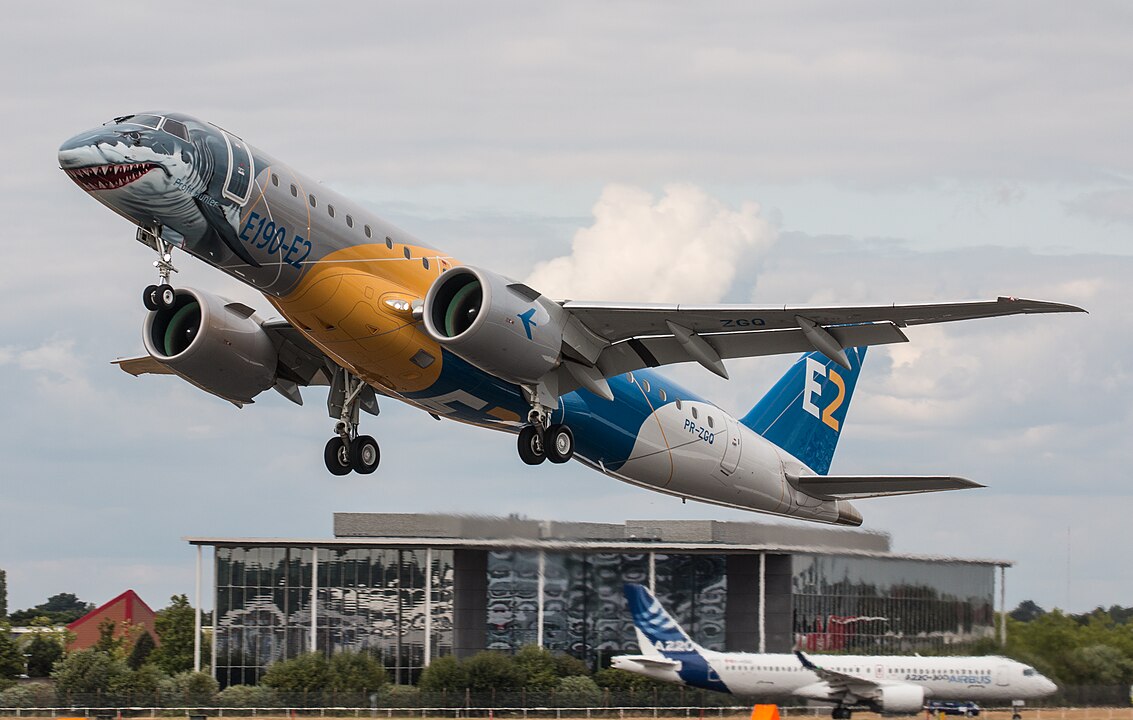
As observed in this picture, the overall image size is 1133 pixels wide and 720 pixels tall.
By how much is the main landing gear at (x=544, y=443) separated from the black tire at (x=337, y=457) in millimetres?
3989

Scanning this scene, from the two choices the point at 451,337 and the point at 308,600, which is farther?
the point at 308,600

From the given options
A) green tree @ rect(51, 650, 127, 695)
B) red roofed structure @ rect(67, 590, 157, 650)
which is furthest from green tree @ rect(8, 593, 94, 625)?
green tree @ rect(51, 650, 127, 695)

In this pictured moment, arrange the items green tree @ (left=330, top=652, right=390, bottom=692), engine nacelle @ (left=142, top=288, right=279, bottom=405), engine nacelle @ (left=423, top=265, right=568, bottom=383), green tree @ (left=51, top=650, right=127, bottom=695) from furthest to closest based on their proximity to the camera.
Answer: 1. green tree @ (left=51, top=650, right=127, bottom=695)
2. green tree @ (left=330, top=652, right=390, bottom=692)
3. engine nacelle @ (left=142, top=288, right=279, bottom=405)
4. engine nacelle @ (left=423, top=265, right=568, bottom=383)

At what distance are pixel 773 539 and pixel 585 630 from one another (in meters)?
7.39

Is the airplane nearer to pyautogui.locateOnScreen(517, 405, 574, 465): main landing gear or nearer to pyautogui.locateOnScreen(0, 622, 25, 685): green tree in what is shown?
→ pyautogui.locateOnScreen(517, 405, 574, 465): main landing gear

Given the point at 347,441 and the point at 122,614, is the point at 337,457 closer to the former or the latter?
the point at 347,441

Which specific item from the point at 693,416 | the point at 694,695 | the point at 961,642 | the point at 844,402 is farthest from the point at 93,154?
the point at 961,642

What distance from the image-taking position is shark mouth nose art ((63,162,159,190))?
23.6 m

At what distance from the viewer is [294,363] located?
31.1 m

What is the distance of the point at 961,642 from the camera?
2135 inches

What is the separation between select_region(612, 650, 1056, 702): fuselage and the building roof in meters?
4.13

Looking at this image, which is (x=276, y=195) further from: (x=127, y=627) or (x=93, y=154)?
(x=127, y=627)

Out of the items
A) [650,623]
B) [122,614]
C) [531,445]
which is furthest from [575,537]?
[122,614]

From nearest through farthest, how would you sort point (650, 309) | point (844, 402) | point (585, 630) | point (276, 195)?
point (276, 195) → point (650, 309) → point (844, 402) → point (585, 630)
